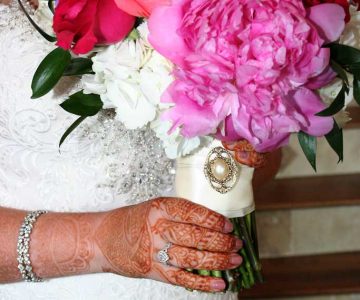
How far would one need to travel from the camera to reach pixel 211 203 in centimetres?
85

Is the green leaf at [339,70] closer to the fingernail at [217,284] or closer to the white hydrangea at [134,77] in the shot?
the white hydrangea at [134,77]

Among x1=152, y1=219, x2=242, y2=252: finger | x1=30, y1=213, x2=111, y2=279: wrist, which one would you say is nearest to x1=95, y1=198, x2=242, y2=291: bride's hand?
x1=152, y1=219, x2=242, y2=252: finger

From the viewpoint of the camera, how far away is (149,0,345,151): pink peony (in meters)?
0.67

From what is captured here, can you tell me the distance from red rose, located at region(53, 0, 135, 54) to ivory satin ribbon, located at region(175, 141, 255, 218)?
205mm

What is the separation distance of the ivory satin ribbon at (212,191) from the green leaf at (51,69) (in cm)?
20

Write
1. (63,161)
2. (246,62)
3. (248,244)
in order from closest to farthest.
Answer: (246,62) < (248,244) < (63,161)

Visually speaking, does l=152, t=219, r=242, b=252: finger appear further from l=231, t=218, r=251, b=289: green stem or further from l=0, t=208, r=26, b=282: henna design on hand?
l=0, t=208, r=26, b=282: henna design on hand

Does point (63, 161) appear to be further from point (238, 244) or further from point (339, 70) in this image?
point (339, 70)

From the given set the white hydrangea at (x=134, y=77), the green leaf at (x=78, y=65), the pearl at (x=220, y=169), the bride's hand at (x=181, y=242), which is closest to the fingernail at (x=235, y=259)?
the bride's hand at (x=181, y=242)

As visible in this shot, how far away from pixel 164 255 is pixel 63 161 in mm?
321

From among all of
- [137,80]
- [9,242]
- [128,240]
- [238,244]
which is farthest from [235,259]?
[9,242]

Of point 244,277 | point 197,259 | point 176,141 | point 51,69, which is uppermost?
point 51,69

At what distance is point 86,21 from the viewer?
29.3 inches

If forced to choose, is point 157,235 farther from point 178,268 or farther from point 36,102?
point 36,102
